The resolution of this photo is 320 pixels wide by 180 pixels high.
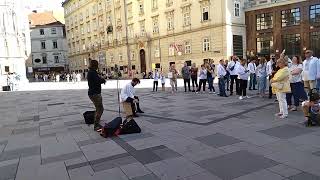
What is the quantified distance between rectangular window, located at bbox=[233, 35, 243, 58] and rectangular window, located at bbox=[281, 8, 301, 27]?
17.3 ft

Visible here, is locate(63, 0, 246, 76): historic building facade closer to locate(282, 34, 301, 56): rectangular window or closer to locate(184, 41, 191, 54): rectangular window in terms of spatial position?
locate(184, 41, 191, 54): rectangular window

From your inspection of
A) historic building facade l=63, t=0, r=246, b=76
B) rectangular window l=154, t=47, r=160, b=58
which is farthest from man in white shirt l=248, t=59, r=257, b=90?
rectangular window l=154, t=47, r=160, b=58

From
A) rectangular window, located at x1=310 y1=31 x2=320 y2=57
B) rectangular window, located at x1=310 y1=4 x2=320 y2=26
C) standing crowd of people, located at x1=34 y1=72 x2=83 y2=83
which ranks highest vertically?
rectangular window, located at x1=310 y1=4 x2=320 y2=26

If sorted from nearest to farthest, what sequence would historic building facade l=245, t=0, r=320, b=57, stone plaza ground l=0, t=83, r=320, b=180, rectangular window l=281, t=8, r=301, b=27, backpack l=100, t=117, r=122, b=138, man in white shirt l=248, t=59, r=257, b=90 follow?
stone plaza ground l=0, t=83, r=320, b=180 < backpack l=100, t=117, r=122, b=138 < man in white shirt l=248, t=59, r=257, b=90 < historic building facade l=245, t=0, r=320, b=57 < rectangular window l=281, t=8, r=301, b=27

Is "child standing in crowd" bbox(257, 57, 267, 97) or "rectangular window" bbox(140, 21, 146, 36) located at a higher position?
"rectangular window" bbox(140, 21, 146, 36)

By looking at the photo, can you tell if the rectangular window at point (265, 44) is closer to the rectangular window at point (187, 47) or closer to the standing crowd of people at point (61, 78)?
the rectangular window at point (187, 47)

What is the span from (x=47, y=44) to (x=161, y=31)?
50005 millimetres

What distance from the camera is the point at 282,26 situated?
37.3m

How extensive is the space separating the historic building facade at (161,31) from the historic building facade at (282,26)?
4.64 feet

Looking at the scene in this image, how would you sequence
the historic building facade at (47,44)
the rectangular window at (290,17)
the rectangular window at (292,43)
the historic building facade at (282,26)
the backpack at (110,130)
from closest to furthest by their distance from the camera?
the backpack at (110,130)
the historic building facade at (282,26)
the rectangular window at (290,17)
the rectangular window at (292,43)
the historic building facade at (47,44)

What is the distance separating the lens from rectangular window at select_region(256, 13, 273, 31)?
38.2m

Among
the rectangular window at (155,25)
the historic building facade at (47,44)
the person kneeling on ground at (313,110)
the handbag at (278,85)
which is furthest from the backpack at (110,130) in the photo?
the historic building facade at (47,44)

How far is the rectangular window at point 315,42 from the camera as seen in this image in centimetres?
3441

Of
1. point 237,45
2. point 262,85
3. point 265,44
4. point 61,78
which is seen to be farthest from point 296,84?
point 61,78
